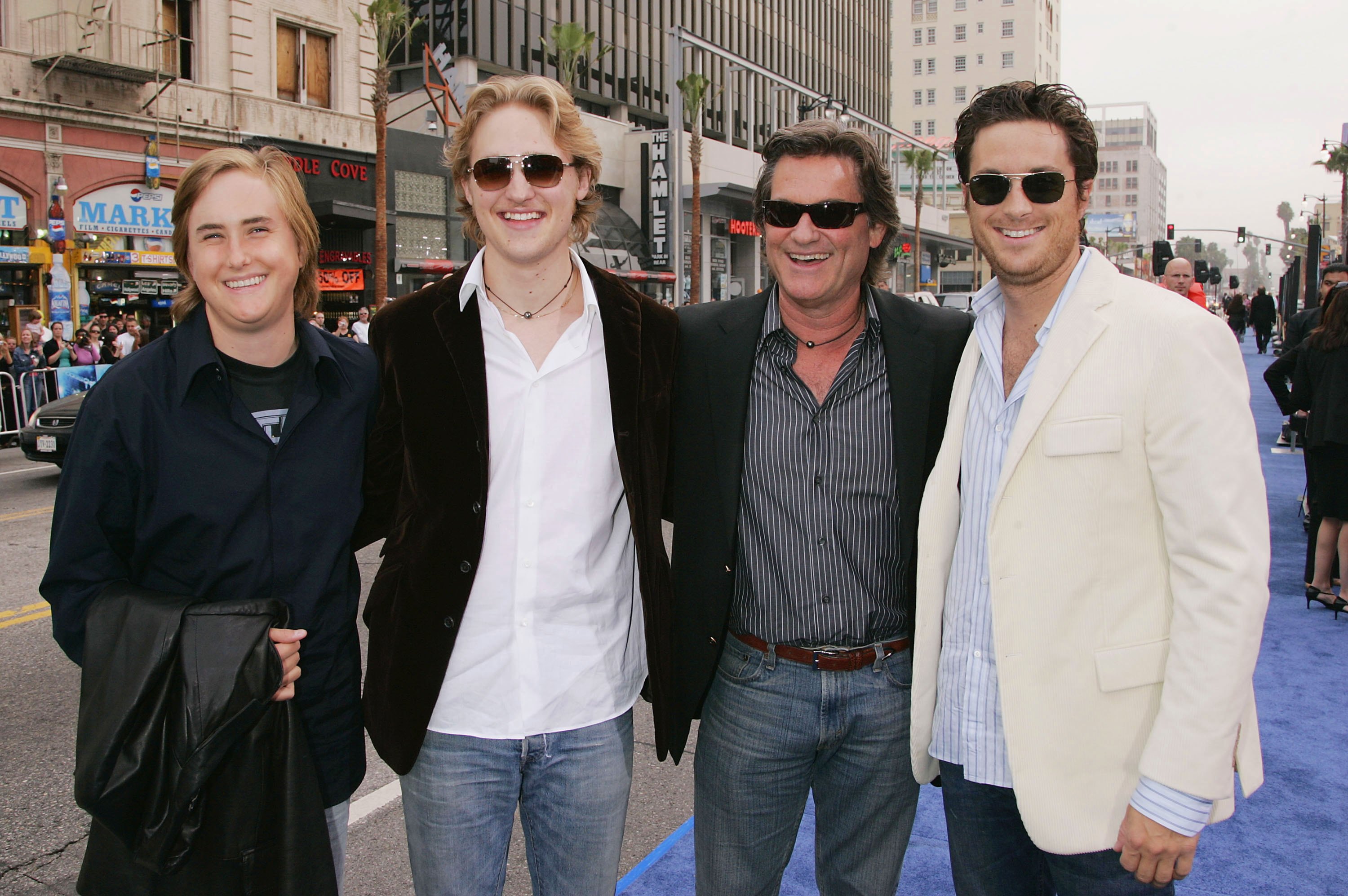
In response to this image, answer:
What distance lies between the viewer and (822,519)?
8.11ft

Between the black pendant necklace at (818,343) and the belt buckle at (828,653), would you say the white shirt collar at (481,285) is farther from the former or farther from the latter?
the belt buckle at (828,653)

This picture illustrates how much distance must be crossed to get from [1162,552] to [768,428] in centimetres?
96

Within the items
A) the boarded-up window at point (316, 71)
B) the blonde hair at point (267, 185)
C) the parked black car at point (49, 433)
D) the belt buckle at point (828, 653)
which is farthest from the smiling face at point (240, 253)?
the boarded-up window at point (316, 71)

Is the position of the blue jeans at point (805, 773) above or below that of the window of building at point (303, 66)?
below

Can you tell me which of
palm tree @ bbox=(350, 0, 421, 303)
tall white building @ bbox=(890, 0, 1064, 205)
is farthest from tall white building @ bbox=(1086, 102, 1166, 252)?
palm tree @ bbox=(350, 0, 421, 303)

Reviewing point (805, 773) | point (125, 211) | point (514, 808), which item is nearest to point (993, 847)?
point (805, 773)

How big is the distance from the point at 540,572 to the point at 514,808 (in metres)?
0.58

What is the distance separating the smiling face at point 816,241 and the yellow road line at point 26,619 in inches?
230

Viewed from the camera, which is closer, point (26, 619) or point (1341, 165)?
point (26, 619)

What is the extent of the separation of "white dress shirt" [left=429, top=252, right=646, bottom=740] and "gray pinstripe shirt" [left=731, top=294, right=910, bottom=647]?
1.25 feet

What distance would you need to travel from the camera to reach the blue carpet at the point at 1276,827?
11.4ft

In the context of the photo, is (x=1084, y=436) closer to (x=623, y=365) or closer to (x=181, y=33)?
(x=623, y=365)

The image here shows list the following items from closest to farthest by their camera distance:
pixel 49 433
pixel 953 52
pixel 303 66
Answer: pixel 49 433, pixel 303 66, pixel 953 52

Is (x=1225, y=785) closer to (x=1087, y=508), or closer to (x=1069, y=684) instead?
(x=1069, y=684)
